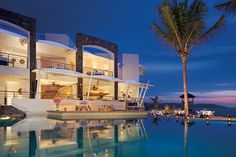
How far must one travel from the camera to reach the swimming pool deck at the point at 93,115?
1565cm

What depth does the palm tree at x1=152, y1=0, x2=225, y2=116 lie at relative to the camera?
17812 millimetres

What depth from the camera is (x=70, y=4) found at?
42.9m

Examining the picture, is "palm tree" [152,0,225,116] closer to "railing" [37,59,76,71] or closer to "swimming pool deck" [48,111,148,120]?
"swimming pool deck" [48,111,148,120]

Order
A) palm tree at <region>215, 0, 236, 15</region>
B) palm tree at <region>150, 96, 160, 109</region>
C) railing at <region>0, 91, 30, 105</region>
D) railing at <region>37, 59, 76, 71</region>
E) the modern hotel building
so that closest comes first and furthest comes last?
palm tree at <region>215, 0, 236, 15</region> < the modern hotel building < railing at <region>0, 91, 30, 105</region> < railing at <region>37, 59, 76, 71</region> < palm tree at <region>150, 96, 160, 109</region>

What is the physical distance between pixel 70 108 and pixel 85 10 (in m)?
29.4

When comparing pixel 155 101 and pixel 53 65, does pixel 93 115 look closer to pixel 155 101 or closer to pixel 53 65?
pixel 53 65

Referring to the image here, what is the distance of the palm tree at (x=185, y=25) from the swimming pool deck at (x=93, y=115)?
3688 mm

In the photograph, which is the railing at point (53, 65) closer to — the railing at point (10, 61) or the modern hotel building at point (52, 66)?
the modern hotel building at point (52, 66)

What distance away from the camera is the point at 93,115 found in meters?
16.5

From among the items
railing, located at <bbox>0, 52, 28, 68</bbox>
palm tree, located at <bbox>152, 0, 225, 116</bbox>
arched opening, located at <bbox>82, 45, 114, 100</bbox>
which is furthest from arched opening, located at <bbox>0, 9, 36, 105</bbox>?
palm tree, located at <bbox>152, 0, 225, 116</bbox>

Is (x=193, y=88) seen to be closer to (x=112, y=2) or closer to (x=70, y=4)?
(x=112, y=2)

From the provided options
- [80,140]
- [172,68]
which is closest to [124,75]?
[172,68]

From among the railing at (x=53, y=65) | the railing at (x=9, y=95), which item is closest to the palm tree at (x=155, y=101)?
the railing at (x=53, y=65)

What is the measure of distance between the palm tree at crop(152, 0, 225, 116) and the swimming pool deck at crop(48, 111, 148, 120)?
145 inches
